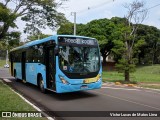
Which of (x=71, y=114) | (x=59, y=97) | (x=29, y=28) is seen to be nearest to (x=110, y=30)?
(x=29, y=28)

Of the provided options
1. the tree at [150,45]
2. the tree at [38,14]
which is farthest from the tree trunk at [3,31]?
the tree at [150,45]

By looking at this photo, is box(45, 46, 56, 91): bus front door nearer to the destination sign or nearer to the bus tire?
the destination sign

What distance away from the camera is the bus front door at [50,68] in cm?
1446

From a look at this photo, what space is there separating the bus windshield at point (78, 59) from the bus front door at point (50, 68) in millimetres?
699

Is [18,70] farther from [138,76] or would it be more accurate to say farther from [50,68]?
[138,76]

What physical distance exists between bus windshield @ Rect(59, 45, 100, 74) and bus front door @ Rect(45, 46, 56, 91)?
699 millimetres

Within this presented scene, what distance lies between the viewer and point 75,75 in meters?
13.9

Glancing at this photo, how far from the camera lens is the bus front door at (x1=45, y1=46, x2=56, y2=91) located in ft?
47.4

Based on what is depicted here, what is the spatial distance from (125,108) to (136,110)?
53 cm

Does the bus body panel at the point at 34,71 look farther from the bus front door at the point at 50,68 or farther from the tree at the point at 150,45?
the tree at the point at 150,45

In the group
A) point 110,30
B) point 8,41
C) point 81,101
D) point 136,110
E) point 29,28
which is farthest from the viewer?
point 110,30

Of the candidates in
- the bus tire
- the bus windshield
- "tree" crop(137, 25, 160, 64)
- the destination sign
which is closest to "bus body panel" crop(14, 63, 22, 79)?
the bus tire

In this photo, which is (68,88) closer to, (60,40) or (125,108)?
(60,40)

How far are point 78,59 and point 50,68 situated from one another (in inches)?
69.1
